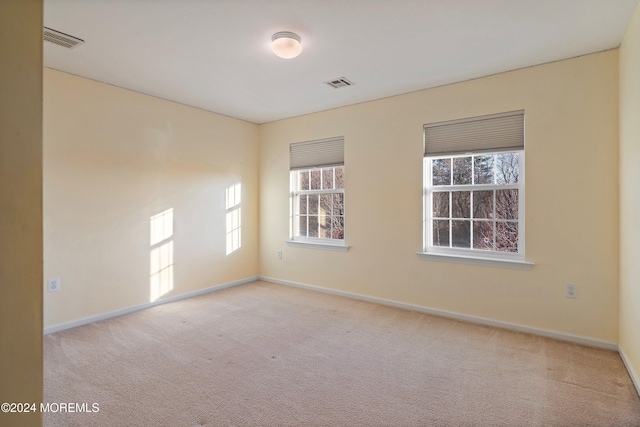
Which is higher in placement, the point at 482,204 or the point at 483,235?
the point at 482,204

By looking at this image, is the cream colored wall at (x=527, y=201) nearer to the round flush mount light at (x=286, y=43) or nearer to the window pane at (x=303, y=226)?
the window pane at (x=303, y=226)

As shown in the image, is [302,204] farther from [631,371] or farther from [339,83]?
[631,371]

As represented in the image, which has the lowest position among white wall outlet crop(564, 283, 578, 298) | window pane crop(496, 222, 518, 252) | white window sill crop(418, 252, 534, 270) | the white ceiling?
white wall outlet crop(564, 283, 578, 298)

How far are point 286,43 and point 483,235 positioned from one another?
265 centimetres

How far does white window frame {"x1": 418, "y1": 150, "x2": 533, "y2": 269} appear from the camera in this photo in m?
3.19

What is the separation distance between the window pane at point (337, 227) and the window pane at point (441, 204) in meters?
1.26

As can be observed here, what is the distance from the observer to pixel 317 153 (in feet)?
15.3

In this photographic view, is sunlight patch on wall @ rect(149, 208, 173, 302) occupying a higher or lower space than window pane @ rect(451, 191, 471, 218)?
lower

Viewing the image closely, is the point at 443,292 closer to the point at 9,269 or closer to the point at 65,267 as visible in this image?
the point at 9,269

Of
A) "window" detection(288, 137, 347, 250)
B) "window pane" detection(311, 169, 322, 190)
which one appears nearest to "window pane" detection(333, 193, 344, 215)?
"window" detection(288, 137, 347, 250)

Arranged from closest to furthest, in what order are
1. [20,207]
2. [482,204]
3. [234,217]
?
1. [20,207]
2. [482,204]
3. [234,217]

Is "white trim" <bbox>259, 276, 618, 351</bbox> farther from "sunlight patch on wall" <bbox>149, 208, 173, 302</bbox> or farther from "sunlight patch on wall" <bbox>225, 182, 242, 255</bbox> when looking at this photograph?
"sunlight patch on wall" <bbox>149, 208, 173, 302</bbox>

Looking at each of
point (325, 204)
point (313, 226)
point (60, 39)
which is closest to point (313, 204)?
point (325, 204)

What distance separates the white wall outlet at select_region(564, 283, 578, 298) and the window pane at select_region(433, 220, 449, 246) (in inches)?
44.2
